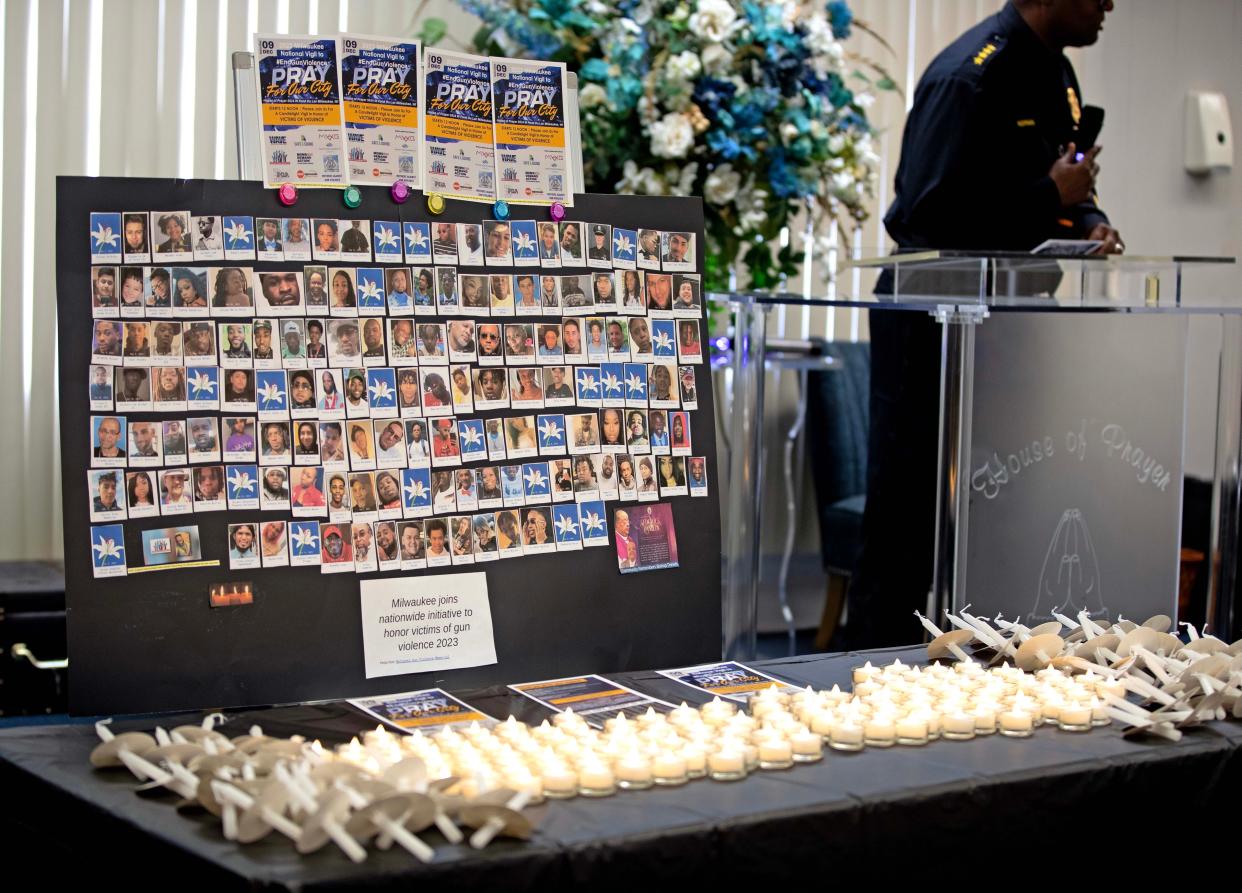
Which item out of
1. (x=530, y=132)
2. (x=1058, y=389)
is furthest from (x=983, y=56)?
(x=530, y=132)

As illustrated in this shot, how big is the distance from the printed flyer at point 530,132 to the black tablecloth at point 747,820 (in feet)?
2.11

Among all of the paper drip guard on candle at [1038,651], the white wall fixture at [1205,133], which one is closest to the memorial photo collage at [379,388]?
the paper drip guard on candle at [1038,651]

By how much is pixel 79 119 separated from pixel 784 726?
257cm

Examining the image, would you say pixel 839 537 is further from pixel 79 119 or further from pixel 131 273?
pixel 131 273

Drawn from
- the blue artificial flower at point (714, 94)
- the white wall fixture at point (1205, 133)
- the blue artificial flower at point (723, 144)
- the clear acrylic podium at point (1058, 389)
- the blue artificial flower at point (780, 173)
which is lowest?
the clear acrylic podium at point (1058, 389)

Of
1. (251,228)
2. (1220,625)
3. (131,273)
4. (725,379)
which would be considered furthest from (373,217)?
(725,379)

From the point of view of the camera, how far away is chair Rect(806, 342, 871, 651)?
378cm

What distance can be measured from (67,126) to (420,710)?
2287mm

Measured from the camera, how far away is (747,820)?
39.8 inches

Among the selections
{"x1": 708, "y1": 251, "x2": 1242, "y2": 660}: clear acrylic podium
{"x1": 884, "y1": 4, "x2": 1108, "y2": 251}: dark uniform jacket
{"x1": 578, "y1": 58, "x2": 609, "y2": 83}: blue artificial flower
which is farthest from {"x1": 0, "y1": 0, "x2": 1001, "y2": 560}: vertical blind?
{"x1": 708, "y1": 251, "x2": 1242, "y2": 660}: clear acrylic podium

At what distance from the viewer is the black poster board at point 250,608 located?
55.0 inches

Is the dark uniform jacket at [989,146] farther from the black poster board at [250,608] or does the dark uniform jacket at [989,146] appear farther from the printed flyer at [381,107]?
the printed flyer at [381,107]

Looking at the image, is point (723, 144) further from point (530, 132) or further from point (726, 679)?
point (726, 679)

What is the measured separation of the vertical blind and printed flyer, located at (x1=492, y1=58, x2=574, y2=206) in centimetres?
175
